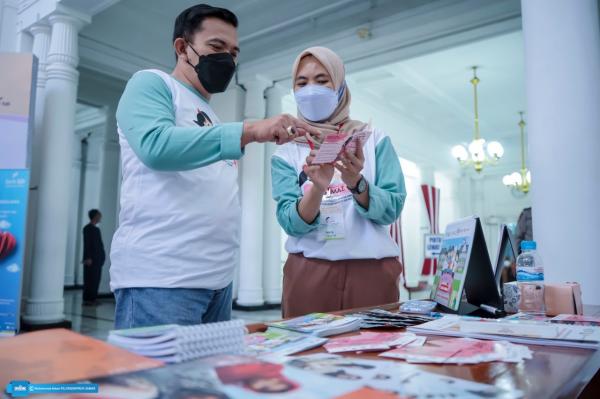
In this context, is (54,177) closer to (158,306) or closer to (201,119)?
(201,119)

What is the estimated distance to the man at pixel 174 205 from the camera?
99 cm

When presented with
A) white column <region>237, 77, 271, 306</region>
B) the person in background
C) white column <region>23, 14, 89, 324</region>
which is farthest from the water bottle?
white column <region>237, 77, 271, 306</region>

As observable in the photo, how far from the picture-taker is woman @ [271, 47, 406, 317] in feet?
4.50

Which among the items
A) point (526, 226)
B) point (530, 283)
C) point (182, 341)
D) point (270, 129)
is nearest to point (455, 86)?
point (526, 226)

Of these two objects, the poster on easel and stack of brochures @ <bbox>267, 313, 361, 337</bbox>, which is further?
the poster on easel

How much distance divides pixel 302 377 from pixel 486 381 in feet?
0.78

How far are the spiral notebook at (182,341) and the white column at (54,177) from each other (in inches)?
164

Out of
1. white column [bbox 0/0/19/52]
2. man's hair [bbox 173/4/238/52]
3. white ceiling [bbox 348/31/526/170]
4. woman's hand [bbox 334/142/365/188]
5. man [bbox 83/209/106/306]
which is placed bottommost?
man [bbox 83/209/106/306]

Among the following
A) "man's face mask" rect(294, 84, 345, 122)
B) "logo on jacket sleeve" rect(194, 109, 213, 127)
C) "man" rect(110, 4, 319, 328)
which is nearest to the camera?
"man" rect(110, 4, 319, 328)

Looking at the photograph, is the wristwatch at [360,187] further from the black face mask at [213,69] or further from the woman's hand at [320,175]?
the black face mask at [213,69]

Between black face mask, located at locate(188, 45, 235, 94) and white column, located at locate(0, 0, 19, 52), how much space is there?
4.55 meters

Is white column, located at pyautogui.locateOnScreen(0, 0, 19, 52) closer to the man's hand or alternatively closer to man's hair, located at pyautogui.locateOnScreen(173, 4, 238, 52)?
man's hair, located at pyautogui.locateOnScreen(173, 4, 238, 52)

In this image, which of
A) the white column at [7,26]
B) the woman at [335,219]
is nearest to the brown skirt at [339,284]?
the woman at [335,219]

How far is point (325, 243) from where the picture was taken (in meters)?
1.40
